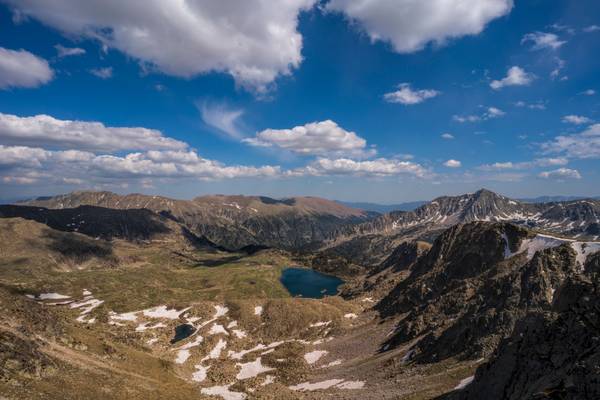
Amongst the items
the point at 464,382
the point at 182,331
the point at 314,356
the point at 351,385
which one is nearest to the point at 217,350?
the point at 182,331

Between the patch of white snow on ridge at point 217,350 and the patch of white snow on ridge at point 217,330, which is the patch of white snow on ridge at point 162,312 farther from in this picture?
the patch of white snow on ridge at point 217,350

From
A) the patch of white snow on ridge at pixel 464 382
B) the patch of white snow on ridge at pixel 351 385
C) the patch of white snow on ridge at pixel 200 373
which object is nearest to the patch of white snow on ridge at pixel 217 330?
the patch of white snow on ridge at pixel 200 373

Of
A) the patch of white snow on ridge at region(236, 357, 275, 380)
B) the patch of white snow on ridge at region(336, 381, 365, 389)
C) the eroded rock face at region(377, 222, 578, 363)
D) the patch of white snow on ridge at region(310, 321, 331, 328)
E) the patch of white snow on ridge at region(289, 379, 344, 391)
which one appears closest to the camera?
the eroded rock face at region(377, 222, 578, 363)

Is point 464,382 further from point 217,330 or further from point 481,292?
point 217,330

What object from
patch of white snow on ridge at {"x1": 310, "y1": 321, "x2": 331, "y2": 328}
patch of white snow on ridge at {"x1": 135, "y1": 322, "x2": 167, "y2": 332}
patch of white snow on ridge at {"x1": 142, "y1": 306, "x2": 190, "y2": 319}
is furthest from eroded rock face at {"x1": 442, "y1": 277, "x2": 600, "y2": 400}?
patch of white snow on ridge at {"x1": 142, "y1": 306, "x2": 190, "y2": 319}

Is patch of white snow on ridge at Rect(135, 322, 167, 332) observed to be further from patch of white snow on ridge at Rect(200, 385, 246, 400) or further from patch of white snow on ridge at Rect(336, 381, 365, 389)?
patch of white snow on ridge at Rect(336, 381, 365, 389)

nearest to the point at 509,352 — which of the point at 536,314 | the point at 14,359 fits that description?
the point at 536,314

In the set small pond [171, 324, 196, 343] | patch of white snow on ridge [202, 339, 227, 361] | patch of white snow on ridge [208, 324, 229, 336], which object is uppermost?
patch of white snow on ridge [208, 324, 229, 336]
